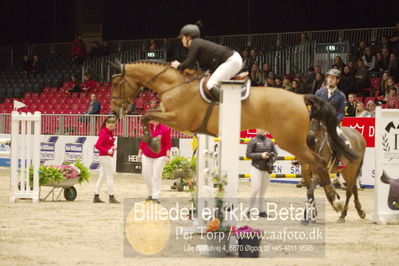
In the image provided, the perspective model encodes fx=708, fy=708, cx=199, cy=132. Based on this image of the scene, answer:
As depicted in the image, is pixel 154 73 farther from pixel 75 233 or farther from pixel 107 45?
pixel 107 45

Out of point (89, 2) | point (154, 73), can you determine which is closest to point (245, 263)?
point (154, 73)

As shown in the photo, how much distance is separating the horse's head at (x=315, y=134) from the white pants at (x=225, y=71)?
1462 mm

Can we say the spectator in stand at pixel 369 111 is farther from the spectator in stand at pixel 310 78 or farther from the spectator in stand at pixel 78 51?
the spectator in stand at pixel 78 51

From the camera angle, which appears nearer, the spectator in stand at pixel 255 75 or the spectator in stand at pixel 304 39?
the spectator in stand at pixel 255 75

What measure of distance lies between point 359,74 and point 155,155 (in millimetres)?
8466

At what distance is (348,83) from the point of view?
1822 cm

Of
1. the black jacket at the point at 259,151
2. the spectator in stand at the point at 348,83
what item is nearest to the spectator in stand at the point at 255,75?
the spectator in stand at the point at 348,83

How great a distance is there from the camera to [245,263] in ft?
22.2

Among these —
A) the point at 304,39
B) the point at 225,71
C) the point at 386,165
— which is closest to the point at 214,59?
the point at 225,71

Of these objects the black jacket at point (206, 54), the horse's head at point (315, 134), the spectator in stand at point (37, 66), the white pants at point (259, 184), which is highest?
the spectator in stand at point (37, 66)

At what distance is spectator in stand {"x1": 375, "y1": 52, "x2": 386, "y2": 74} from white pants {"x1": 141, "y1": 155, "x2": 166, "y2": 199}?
9.04 meters

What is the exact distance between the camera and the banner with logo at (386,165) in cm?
990

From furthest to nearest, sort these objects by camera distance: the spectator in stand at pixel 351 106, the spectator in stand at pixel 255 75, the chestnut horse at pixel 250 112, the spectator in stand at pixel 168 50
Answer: the spectator in stand at pixel 168 50
the spectator in stand at pixel 255 75
the spectator in stand at pixel 351 106
the chestnut horse at pixel 250 112

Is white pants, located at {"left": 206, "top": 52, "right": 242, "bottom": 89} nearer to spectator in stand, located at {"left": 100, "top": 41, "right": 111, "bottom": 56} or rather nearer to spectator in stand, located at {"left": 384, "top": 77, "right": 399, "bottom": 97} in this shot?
spectator in stand, located at {"left": 384, "top": 77, "right": 399, "bottom": 97}
